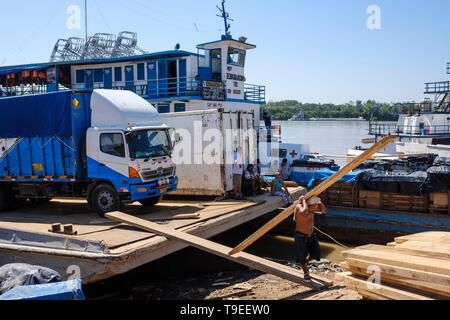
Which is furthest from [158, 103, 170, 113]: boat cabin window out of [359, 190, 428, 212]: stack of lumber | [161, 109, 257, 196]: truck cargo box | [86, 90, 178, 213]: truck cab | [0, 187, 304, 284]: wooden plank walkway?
[359, 190, 428, 212]: stack of lumber

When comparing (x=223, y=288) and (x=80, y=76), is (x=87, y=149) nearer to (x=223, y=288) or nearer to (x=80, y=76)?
(x=223, y=288)

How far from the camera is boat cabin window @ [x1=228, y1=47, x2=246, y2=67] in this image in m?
24.3

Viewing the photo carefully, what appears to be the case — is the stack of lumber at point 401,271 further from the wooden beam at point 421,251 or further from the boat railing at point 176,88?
the boat railing at point 176,88

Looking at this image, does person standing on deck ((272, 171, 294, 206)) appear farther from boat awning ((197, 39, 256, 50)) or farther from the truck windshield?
boat awning ((197, 39, 256, 50))

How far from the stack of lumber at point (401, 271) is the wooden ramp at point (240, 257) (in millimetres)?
742

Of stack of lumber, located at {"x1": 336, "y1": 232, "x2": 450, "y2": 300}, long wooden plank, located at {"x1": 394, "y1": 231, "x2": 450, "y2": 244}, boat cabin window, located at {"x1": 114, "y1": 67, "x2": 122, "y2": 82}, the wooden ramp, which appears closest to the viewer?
stack of lumber, located at {"x1": 336, "y1": 232, "x2": 450, "y2": 300}

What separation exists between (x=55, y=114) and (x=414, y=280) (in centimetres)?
910

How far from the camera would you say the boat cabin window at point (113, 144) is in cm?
970

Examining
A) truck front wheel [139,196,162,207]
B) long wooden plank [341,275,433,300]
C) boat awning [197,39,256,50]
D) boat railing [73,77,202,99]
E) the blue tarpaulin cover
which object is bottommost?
long wooden plank [341,275,433,300]

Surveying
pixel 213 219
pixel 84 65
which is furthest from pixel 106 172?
pixel 84 65

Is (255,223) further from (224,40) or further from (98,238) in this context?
(224,40)

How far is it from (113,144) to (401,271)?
6.94 meters

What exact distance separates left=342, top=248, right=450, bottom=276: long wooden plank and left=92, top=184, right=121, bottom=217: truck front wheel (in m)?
5.82

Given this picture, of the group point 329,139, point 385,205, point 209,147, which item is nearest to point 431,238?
point 385,205
